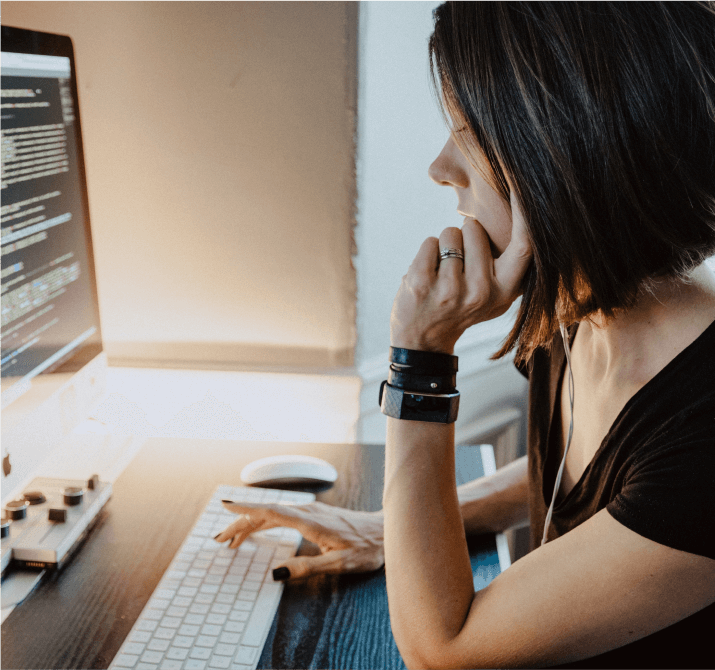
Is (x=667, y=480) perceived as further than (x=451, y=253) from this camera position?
No

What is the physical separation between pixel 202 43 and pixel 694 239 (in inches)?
35.4

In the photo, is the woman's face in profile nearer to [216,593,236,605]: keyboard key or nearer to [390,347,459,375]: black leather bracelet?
[390,347,459,375]: black leather bracelet

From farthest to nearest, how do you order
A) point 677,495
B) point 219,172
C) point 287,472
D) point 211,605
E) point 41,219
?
point 219,172
point 287,472
point 41,219
point 211,605
point 677,495

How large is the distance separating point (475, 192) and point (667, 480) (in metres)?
0.39

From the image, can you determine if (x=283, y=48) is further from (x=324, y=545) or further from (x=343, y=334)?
(x=324, y=545)

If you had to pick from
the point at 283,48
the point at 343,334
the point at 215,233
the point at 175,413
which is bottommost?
the point at 175,413

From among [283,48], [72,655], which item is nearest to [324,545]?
[72,655]

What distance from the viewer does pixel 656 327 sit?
2.65 ft

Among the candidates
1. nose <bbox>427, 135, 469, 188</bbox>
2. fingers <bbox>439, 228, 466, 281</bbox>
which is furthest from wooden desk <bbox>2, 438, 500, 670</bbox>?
nose <bbox>427, 135, 469, 188</bbox>

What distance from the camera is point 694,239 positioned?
0.75 meters

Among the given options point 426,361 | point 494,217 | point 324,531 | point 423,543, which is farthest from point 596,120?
point 324,531

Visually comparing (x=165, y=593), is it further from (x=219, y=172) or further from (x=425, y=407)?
(x=219, y=172)

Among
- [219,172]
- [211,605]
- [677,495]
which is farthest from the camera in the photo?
[219,172]

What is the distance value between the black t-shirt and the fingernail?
12.7 inches
